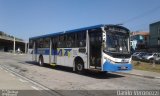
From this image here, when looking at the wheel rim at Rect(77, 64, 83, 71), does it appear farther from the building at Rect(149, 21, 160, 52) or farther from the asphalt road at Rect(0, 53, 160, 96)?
the building at Rect(149, 21, 160, 52)

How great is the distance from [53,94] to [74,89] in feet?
4.94

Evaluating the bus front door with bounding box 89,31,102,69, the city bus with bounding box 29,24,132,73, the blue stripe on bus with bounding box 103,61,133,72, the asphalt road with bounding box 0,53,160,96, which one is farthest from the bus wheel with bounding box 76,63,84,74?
the blue stripe on bus with bounding box 103,61,133,72

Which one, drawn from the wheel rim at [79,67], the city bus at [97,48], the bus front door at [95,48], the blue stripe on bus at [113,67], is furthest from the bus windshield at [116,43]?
the wheel rim at [79,67]

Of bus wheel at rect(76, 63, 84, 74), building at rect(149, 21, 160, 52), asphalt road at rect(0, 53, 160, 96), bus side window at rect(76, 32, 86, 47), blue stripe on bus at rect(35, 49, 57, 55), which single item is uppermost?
building at rect(149, 21, 160, 52)

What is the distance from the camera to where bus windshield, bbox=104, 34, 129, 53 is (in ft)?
54.0

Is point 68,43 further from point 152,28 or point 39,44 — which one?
point 152,28

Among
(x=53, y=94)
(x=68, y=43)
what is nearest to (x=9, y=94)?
(x=53, y=94)

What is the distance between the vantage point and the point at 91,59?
57.8 ft

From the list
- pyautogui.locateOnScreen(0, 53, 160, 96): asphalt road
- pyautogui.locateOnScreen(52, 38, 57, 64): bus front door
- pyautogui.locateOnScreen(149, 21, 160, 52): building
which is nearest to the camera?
pyautogui.locateOnScreen(0, 53, 160, 96): asphalt road

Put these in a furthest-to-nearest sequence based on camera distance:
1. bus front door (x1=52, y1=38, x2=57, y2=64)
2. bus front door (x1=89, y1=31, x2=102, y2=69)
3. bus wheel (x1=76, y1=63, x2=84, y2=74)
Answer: bus front door (x1=52, y1=38, x2=57, y2=64), bus wheel (x1=76, y1=63, x2=84, y2=74), bus front door (x1=89, y1=31, x2=102, y2=69)

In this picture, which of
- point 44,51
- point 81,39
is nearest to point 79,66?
point 81,39

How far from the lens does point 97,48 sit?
55.9 feet

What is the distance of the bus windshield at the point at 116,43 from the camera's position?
16472 millimetres

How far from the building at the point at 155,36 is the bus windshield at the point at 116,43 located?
51.5m
